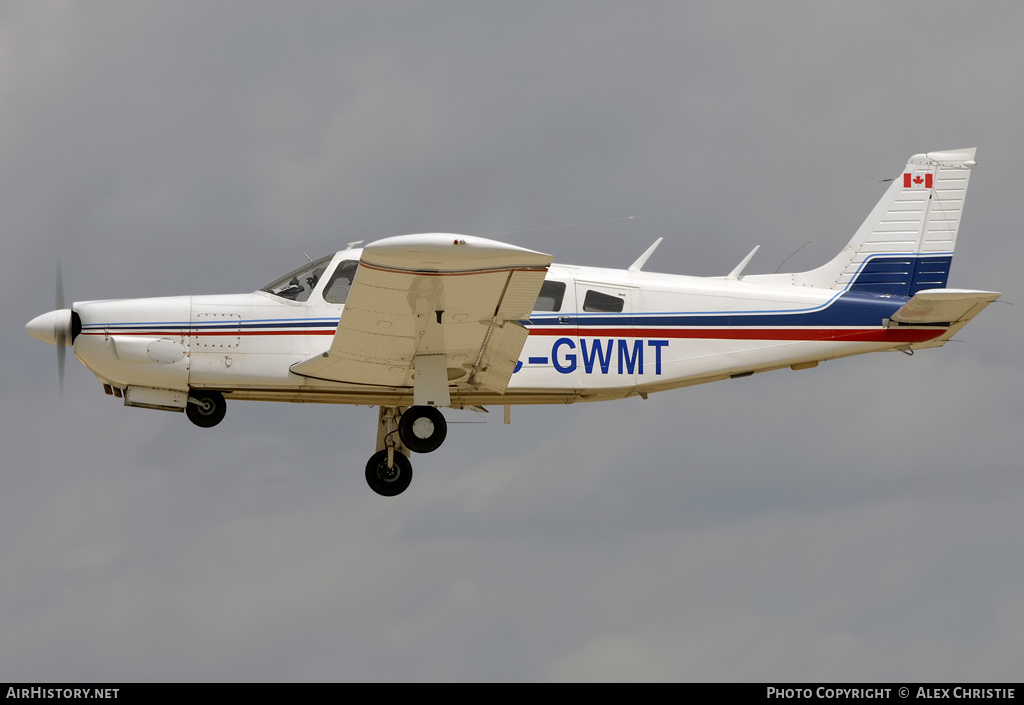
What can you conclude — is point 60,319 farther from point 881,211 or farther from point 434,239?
point 881,211

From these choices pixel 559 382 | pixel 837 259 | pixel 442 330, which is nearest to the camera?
pixel 442 330

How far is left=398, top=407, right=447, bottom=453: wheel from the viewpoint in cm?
1672

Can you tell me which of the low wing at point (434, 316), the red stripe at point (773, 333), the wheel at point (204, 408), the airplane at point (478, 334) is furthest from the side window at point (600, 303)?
the wheel at point (204, 408)

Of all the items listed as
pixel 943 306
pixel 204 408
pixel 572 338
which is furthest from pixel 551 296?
pixel 943 306

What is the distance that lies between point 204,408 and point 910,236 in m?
9.33

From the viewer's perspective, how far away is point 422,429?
54.9 feet

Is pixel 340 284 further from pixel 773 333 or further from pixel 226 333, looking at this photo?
pixel 773 333

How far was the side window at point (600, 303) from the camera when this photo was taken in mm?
17578

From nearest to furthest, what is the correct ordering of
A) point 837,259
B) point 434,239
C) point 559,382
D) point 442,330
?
point 434,239 < point 442,330 < point 559,382 < point 837,259
